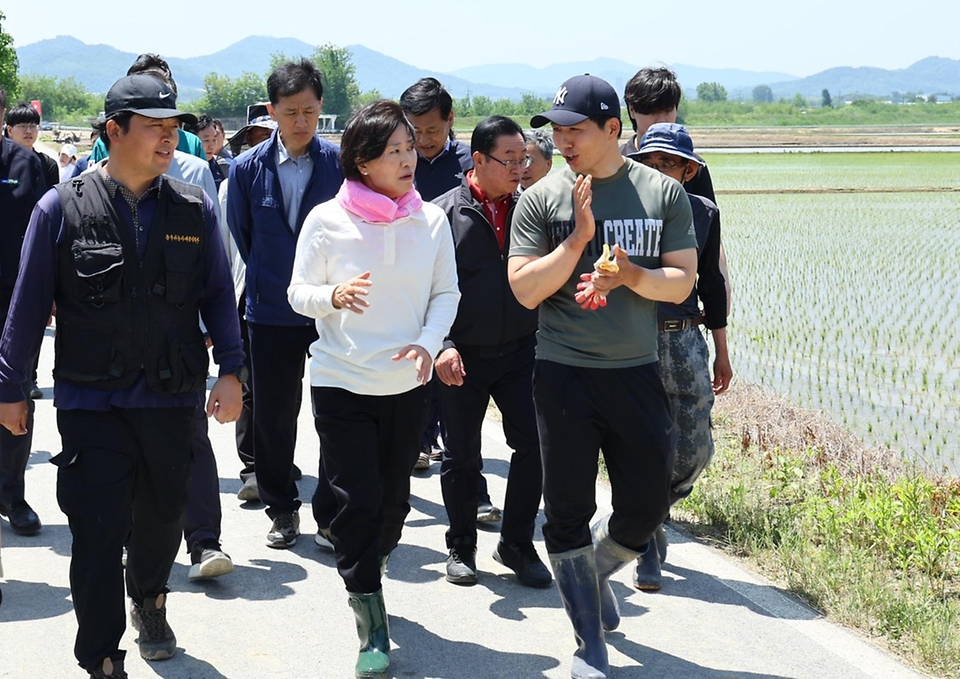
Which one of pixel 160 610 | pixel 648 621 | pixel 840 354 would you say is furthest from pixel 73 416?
pixel 840 354

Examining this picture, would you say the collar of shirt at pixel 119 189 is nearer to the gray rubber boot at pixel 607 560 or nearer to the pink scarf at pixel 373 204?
the pink scarf at pixel 373 204

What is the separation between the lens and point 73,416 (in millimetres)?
4113

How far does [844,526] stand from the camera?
5715 millimetres

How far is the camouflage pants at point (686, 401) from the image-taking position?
16.9ft

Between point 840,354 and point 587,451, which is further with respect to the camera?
point 840,354

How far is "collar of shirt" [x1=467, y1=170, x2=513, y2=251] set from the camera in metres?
5.54

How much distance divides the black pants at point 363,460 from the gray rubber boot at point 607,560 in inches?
29.9

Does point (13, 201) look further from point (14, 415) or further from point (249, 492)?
point (14, 415)

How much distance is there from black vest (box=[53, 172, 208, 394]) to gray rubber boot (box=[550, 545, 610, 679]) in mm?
1468

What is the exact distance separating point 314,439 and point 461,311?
2795 mm

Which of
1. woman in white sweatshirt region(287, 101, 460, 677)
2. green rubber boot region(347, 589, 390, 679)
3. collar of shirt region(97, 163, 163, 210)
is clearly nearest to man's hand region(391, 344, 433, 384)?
woman in white sweatshirt region(287, 101, 460, 677)

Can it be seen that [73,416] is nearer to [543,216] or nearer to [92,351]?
[92,351]

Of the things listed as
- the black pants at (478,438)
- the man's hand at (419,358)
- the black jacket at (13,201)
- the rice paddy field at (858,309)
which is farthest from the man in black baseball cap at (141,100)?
the rice paddy field at (858,309)

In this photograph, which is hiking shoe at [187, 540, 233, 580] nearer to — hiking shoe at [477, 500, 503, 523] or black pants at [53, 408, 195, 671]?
black pants at [53, 408, 195, 671]
